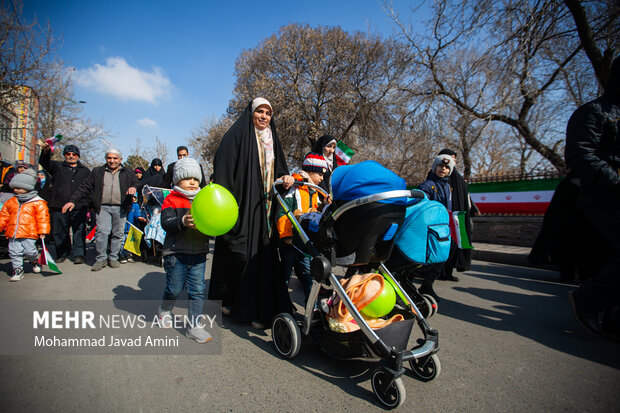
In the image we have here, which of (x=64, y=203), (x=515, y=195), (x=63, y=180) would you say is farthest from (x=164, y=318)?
(x=515, y=195)

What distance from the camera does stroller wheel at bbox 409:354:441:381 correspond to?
2.09 m

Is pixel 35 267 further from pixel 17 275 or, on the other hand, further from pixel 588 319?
pixel 588 319

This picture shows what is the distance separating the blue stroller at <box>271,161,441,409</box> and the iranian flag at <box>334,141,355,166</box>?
184 centimetres

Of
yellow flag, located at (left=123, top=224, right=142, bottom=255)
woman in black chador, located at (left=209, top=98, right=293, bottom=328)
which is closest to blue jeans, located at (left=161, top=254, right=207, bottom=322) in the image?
woman in black chador, located at (left=209, top=98, right=293, bottom=328)

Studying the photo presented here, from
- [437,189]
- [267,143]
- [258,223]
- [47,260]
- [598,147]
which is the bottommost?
[47,260]

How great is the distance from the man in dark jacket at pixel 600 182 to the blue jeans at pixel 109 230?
6.58m

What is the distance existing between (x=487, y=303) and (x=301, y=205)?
9.17 feet

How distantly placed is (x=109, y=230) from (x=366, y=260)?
529 centimetres

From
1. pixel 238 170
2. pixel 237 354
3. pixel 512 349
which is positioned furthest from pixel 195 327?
pixel 512 349

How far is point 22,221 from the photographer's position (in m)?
4.72

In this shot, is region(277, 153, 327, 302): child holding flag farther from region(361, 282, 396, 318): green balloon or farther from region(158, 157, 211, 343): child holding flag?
region(361, 282, 396, 318): green balloon

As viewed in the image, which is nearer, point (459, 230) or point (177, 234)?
→ point (177, 234)

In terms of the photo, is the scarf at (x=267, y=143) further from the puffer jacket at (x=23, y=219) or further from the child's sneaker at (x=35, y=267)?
the child's sneaker at (x=35, y=267)

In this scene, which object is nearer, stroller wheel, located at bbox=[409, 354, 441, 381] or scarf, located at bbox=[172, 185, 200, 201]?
stroller wheel, located at bbox=[409, 354, 441, 381]
